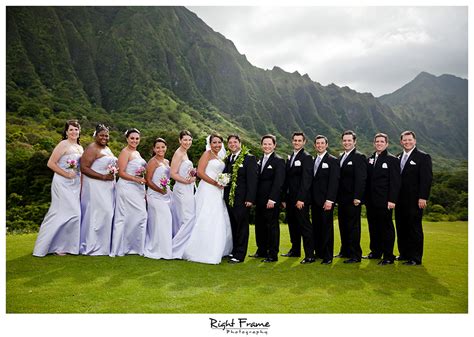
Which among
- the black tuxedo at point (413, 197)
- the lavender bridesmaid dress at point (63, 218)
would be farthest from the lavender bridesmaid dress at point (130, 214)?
the black tuxedo at point (413, 197)

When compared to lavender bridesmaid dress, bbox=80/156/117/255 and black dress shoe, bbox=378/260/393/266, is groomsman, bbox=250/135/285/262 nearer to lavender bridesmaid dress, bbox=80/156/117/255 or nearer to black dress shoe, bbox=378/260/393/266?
black dress shoe, bbox=378/260/393/266

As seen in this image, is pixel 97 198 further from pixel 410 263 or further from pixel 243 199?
pixel 410 263

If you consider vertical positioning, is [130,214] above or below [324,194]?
below

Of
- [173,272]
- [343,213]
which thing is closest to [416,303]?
[343,213]

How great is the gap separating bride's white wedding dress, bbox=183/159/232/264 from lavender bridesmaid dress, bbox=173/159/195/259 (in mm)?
324

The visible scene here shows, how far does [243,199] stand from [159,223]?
1.71 metres

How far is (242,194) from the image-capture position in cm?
759

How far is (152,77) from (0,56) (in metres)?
102

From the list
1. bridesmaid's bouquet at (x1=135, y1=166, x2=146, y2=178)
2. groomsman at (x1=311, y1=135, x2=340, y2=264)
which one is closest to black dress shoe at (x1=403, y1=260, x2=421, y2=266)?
groomsman at (x1=311, y1=135, x2=340, y2=264)

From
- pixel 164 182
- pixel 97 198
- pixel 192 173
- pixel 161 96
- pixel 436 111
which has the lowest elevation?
pixel 97 198

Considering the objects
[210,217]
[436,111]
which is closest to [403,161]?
[210,217]

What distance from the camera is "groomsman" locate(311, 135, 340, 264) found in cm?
746

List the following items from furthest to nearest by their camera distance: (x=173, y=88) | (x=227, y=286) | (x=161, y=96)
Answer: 1. (x=173, y=88)
2. (x=161, y=96)
3. (x=227, y=286)
